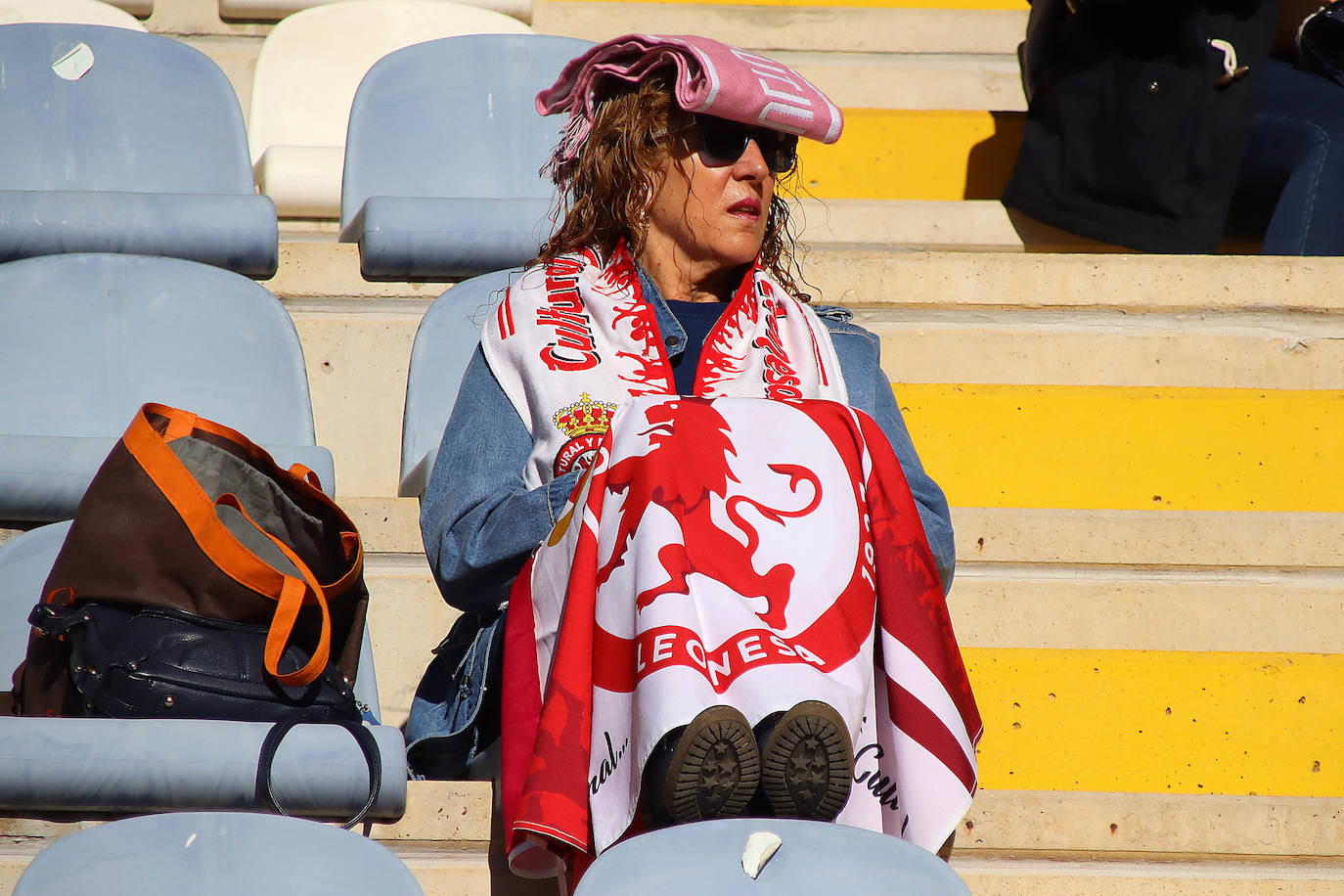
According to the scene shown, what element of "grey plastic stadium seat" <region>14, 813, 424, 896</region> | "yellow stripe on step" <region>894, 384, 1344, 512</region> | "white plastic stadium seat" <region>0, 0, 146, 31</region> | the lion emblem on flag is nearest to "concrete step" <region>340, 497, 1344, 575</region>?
"yellow stripe on step" <region>894, 384, 1344, 512</region>

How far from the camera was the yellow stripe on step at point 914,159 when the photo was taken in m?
2.88

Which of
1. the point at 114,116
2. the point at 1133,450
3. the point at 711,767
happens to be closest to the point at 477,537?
the point at 711,767

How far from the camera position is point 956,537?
1.80 metres

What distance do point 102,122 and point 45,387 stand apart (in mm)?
700

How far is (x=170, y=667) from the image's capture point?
136cm

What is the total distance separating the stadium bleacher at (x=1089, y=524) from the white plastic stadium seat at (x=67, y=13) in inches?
25.3

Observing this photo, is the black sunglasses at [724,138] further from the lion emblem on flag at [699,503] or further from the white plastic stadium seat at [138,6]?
the white plastic stadium seat at [138,6]

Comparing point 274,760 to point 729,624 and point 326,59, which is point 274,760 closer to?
point 729,624

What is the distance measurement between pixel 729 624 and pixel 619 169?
0.76 metres

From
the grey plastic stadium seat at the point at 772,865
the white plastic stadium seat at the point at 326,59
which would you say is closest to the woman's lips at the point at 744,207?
the grey plastic stadium seat at the point at 772,865

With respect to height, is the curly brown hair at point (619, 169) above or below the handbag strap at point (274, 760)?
above

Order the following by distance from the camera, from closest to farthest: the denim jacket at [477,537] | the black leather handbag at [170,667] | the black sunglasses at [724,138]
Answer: the black leather handbag at [170,667]
the denim jacket at [477,537]
the black sunglasses at [724,138]

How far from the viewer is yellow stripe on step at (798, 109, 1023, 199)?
2.88m

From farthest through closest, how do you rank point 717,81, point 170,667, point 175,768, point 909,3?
point 909,3 → point 717,81 → point 170,667 → point 175,768
